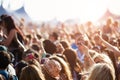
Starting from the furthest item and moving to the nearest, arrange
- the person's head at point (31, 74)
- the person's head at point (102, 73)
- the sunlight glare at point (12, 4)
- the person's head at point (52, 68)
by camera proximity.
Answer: the sunlight glare at point (12, 4) → the person's head at point (52, 68) → the person's head at point (31, 74) → the person's head at point (102, 73)

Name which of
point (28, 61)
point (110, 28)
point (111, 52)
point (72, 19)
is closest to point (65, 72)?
point (28, 61)

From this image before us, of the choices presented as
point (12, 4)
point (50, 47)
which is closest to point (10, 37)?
point (50, 47)

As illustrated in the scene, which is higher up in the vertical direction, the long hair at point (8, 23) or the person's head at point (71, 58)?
the long hair at point (8, 23)

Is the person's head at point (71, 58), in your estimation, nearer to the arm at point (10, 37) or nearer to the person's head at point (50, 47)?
the person's head at point (50, 47)

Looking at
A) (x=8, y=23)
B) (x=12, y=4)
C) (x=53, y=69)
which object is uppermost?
(x=8, y=23)

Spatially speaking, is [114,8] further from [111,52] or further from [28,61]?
[28,61]

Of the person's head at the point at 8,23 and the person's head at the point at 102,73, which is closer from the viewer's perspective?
the person's head at the point at 102,73

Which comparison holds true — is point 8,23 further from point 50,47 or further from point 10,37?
point 50,47

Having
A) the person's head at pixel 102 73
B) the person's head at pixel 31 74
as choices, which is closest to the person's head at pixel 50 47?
the person's head at pixel 31 74

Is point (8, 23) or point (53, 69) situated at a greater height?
point (8, 23)

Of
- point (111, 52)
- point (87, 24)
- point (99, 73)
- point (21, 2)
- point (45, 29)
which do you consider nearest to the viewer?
point (99, 73)

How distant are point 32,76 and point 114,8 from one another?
848 centimetres

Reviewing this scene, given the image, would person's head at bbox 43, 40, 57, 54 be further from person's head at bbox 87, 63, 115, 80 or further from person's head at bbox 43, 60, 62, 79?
person's head at bbox 87, 63, 115, 80

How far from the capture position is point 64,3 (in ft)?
37.4
